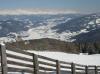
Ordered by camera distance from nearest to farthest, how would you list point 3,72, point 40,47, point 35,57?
point 3,72 < point 35,57 < point 40,47

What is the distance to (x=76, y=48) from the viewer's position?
5738 cm

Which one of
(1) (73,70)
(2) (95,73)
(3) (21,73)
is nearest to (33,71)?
(3) (21,73)

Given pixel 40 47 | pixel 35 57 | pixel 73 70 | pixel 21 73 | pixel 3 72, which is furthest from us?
pixel 40 47

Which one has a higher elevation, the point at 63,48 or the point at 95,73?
the point at 63,48

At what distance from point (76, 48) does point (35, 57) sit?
44.9m

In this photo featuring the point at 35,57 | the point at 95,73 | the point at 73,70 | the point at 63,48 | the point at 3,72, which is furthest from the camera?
the point at 63,48

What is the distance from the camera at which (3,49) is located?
9.95m

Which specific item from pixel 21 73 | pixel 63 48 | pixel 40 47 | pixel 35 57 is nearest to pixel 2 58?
pixel 35 57

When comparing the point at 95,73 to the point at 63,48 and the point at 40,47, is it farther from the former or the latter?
the point at 63,48

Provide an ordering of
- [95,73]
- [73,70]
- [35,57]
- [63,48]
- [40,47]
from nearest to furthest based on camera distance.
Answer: [35,57]
[73,70]
[95,73]
[40,47]
[63,48]

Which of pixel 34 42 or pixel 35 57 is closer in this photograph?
pixel 35 57

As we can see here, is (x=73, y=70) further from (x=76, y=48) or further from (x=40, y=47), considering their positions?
(x=76, y=48)

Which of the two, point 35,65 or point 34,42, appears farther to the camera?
point 34,42

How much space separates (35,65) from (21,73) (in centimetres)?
265
